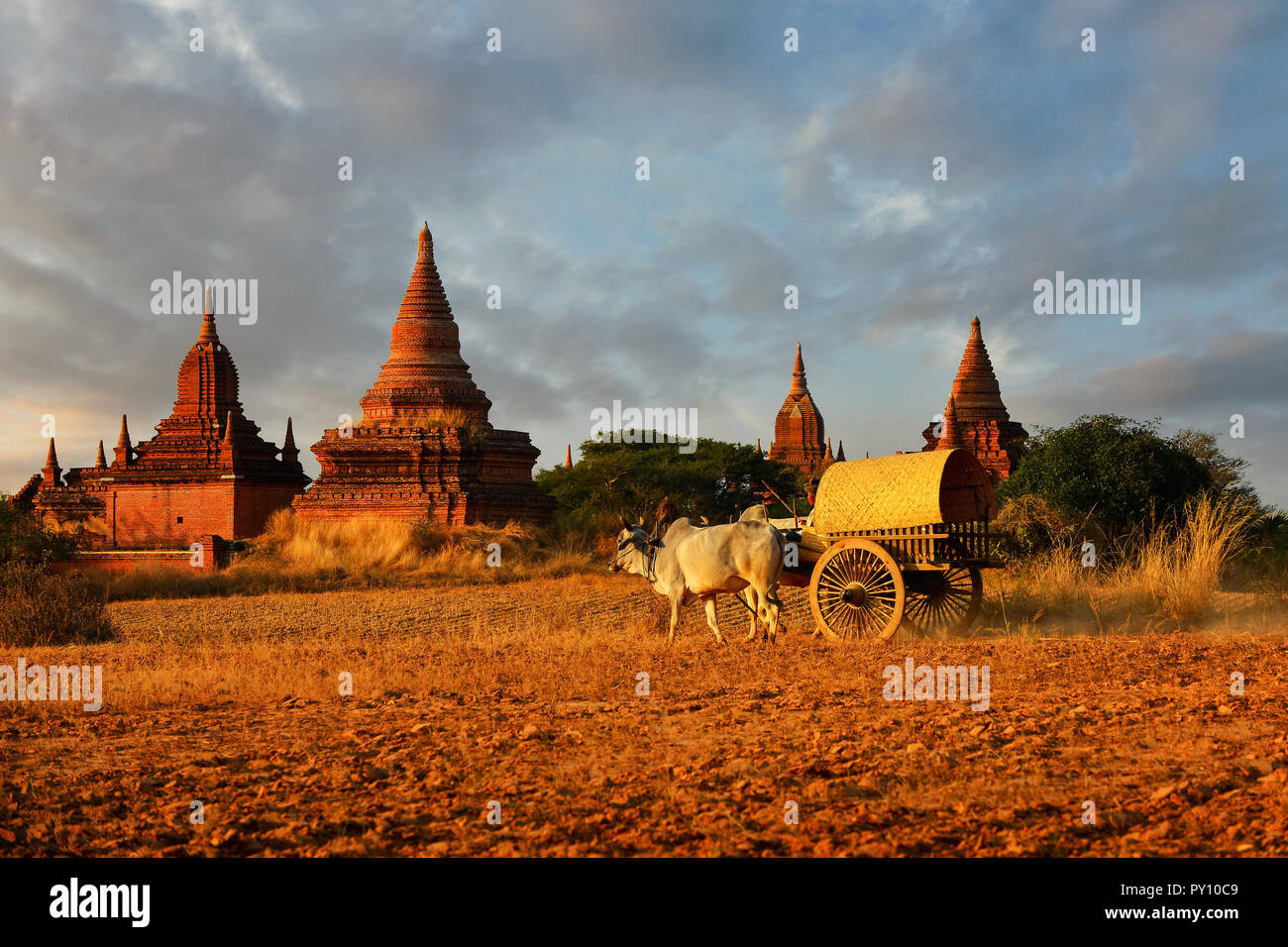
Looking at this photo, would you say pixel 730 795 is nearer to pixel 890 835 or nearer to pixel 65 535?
pixel 890 835

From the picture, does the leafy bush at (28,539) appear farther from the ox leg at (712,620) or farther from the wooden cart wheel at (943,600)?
the wooden cart wheel at (943,600)

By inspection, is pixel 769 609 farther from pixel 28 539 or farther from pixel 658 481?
pixel 658 481

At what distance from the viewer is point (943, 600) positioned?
12.2m

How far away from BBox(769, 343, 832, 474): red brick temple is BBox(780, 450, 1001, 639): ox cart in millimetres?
48694

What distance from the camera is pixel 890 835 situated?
4.66 m

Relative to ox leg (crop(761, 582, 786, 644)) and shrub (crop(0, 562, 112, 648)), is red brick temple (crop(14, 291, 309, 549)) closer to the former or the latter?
shrub (crop(0, 562, 112, 648))

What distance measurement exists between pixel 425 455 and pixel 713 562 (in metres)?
17.6

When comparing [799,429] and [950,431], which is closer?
[950,431]

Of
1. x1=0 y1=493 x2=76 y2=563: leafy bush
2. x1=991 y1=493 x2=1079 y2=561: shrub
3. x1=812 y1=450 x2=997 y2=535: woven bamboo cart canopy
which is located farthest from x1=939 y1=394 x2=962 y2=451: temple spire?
x1=812 y1=450 x2=997 y2=535: woven bamboo cart canopy

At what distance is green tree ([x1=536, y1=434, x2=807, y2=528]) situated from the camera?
31.5m

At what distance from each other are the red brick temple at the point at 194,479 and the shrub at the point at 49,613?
50.3 ft

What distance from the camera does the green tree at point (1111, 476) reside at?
1909 centimetres

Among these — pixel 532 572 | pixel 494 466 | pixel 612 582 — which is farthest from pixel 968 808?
pixel 494 466

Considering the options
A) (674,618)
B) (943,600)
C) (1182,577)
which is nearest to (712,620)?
(674,618)
